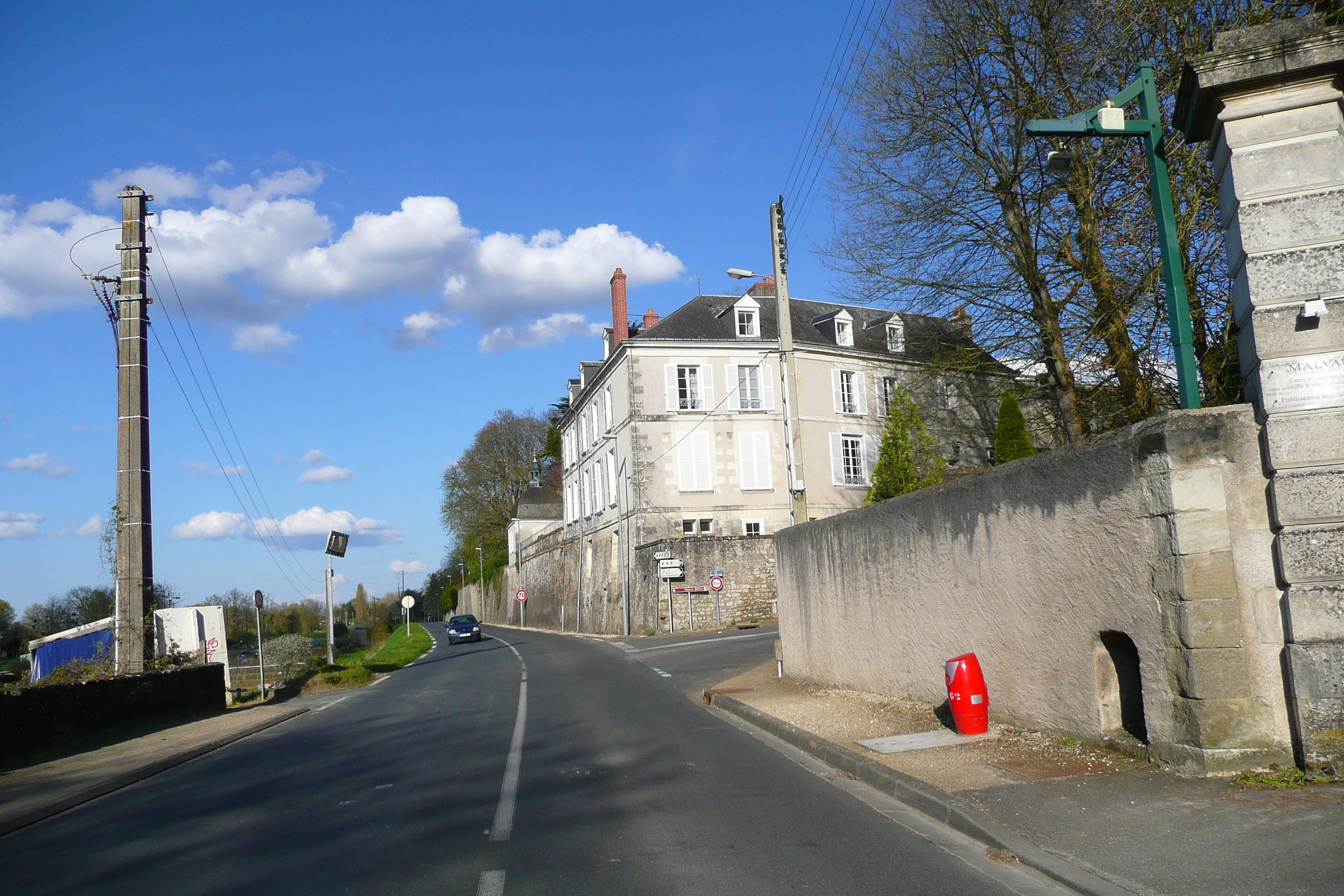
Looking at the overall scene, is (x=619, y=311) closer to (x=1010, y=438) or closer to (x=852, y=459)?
(x=852, y=459)

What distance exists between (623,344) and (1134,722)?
1277 inches

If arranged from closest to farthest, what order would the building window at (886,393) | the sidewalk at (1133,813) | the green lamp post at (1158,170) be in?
the sidewalk at (1133,813), the green lamp post at (1158,170), the building window at (886,393)

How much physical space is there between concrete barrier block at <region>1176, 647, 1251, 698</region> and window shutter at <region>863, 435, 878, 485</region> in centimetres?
3372

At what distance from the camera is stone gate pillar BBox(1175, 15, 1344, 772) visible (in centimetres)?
621

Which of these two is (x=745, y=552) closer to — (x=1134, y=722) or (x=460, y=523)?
Result: (x=1134, y=722)

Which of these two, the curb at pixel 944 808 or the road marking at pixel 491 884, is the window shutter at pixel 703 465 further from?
the road marking at pixel 491 884

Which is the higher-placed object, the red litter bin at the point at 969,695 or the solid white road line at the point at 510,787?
the red litter bin at the point at 969,695

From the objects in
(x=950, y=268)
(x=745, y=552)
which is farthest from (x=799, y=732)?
(x=745, y=552)

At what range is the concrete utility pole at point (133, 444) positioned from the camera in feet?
52.6

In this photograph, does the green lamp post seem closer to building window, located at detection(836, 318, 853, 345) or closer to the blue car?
building window, located at detection(836, 318, 853, 345)

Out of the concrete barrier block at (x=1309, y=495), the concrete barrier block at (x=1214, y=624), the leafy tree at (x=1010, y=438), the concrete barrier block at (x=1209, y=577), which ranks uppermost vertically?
the leafy tree at (x=1010, y=438)

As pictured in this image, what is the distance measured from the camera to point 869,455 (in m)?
40.5

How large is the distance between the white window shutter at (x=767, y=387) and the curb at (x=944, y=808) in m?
29.0

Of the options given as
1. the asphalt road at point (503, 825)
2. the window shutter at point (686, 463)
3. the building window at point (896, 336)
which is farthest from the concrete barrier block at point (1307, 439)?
the window shutter at point (686, 463)
